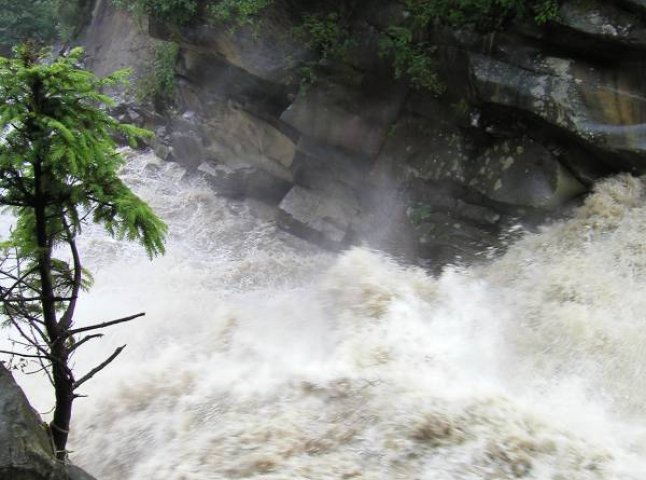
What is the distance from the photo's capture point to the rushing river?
5.07 meters

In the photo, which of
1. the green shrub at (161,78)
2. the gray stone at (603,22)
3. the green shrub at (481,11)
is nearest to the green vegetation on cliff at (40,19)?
the green shrub at (161,78)

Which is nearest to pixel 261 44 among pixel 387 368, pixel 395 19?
pixel 395 19

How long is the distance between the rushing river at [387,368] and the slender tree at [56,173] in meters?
1.70

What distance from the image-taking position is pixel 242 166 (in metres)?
11.9

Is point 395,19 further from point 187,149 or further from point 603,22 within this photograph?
point 187,149

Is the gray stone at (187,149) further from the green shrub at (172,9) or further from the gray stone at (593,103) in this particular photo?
the gray stone at (593,103)

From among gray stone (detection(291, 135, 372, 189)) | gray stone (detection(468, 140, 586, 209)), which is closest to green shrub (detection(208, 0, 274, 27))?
gray stone (detection(291, 135, 372, 189))

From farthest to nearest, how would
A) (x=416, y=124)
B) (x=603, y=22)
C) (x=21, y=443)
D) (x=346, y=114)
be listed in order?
(x=346, y=114) < (x=416, y=124) < (x=603, y=22) < (x=21, y=443)

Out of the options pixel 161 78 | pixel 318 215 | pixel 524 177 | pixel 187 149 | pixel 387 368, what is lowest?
pixel 387 368

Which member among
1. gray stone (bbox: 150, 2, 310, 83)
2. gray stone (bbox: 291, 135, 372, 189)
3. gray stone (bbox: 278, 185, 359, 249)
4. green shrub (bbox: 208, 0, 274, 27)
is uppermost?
green shrub (bbox: 208, 0, 274, 27)

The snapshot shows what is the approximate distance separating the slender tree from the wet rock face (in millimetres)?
280

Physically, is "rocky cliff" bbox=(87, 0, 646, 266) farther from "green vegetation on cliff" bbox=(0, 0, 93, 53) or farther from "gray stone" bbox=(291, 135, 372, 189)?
"green vegetation on cliff" bbox=(0, 0, 93, 53)

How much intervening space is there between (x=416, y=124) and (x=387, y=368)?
16.4 feet

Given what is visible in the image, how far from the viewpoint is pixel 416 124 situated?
9742 millimetres
